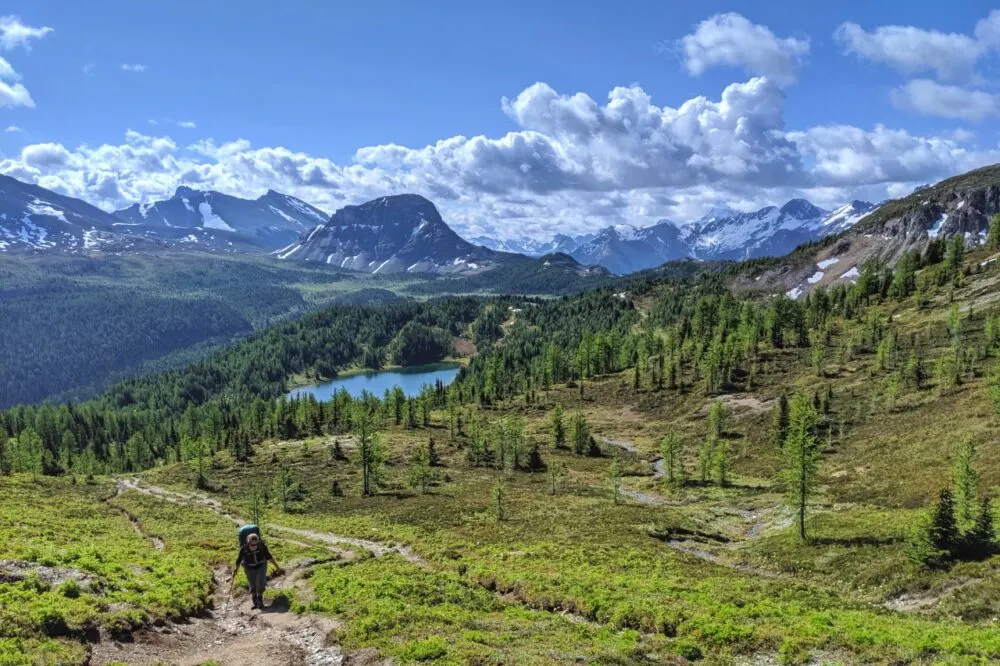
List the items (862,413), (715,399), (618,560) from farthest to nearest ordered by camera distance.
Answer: (715,399) → (862,413) → (618,560)

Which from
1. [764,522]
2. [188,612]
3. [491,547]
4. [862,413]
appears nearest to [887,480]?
[764,522]

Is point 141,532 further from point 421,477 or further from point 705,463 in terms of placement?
point 705,463

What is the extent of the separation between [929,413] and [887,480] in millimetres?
35270

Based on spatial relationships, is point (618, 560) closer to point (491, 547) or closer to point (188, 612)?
point (491, 547)

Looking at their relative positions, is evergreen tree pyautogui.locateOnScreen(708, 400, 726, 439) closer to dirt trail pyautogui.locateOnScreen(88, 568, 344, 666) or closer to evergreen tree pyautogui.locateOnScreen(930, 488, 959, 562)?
evergreen tree pyautogui.locateOnScreen(930, 488, 959, 562)

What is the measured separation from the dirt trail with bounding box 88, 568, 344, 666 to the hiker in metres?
0.73

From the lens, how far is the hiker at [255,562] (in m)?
24.4

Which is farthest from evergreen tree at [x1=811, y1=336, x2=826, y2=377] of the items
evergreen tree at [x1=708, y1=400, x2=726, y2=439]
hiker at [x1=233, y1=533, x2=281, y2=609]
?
hiker at [x1=233, y1=533, x2=281, y2=609]

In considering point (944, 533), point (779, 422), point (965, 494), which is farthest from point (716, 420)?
point (944, 533)

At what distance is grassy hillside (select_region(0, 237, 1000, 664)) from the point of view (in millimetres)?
21672

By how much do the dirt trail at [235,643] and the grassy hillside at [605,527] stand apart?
0.72 ft

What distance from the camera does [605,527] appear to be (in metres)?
60.5

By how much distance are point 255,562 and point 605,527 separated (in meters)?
43.1

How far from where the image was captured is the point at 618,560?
4441 centimetres
